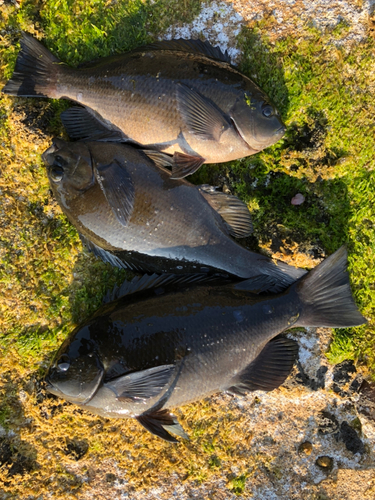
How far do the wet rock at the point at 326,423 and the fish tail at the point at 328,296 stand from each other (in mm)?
1272

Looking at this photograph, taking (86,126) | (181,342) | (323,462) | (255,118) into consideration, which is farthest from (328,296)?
(86,126)

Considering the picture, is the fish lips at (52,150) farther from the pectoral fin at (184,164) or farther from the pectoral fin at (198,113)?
the pectoral fin at (198,113)

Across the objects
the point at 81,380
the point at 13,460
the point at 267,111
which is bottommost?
the point at 13,460

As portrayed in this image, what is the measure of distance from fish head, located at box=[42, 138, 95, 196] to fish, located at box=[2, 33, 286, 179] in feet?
1.20

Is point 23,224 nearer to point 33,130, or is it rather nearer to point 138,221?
point 33,130

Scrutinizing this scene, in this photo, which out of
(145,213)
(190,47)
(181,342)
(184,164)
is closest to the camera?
(181,342)

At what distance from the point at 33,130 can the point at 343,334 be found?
13.8 feet

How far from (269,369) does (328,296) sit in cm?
101

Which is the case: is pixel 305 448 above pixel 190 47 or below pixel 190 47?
below

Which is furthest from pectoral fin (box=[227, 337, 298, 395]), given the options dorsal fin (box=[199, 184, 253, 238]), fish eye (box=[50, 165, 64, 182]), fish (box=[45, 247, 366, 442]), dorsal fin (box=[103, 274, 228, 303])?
fish eye (box=[50, 165, 64, 182])

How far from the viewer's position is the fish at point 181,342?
12.0ft

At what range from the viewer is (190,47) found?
13.4 feet

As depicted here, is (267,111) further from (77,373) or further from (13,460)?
(13,460)

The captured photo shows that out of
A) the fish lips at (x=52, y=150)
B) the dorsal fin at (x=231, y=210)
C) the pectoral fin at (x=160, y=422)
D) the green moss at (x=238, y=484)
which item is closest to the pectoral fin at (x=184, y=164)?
the dorsal fin at (x=231, y=210)
